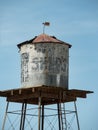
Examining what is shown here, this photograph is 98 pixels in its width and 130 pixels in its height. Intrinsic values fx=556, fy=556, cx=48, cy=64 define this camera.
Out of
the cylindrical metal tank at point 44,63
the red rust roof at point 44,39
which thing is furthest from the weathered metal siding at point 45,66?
the red rust roof at point 44,39

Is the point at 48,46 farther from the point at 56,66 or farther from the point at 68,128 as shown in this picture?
the point at 68,128

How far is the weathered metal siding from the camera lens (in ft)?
123

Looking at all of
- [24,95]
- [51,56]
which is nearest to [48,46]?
[51,56]

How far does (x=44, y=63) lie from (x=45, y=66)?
0.21 meters

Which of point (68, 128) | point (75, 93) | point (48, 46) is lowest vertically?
point (68, 128)

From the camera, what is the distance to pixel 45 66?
37.4 metres

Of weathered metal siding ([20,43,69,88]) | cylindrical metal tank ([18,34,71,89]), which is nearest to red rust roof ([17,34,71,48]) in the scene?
cylindrical metal tank ([18,34,71,89])

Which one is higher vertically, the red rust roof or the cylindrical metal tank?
the red rust roof

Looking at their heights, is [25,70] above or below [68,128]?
above

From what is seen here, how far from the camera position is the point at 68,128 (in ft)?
127

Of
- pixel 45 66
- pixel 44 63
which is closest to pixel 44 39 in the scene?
pixel 44 63

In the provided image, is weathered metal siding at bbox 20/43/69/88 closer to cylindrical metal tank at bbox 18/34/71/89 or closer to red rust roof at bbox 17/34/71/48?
cylindrical metal tank at bbox 18/34/71/89

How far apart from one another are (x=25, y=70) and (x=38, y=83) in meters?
1.36

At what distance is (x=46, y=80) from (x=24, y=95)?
2.41m
